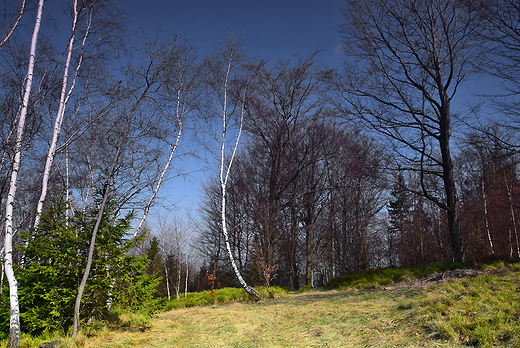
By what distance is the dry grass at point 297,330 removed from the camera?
3.81 m

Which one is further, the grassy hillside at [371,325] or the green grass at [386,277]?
the green grass at [386,277]

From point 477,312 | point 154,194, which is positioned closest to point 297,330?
point 477,312

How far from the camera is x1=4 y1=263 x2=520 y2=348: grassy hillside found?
10.6 ft

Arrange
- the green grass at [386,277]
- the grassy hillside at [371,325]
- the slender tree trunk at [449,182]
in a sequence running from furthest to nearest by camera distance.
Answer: the green grass at [386,277], the slender tree trunk at [449,182], the grassy hillside at [371,325]

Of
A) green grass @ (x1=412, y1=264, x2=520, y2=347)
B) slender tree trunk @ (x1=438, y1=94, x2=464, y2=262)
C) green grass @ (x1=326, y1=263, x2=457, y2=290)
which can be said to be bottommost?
green grass @ (x1=326, y1=263, x2=457, y2=290)

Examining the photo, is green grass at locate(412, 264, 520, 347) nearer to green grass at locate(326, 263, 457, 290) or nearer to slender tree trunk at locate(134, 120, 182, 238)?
green grass at locate(326, 263, 457, 290)

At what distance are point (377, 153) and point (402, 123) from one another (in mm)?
1174

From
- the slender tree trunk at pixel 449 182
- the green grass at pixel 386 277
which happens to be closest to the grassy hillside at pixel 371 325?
the slender tree trunk at pixel 449 182

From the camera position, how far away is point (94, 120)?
6.78 m

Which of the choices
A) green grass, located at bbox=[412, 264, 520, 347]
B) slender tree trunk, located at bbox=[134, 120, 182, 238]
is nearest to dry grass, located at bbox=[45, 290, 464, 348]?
green grass, located at bbox=[412, 264, 520, 347]

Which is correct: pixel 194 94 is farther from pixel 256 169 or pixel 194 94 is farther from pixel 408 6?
pixel 408 6

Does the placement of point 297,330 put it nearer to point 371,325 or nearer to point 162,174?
point 371,325

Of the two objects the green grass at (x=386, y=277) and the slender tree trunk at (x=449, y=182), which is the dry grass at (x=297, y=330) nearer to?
the green grass at (x=386, y=277)

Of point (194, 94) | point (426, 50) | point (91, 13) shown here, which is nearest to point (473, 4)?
point (426, 50)
